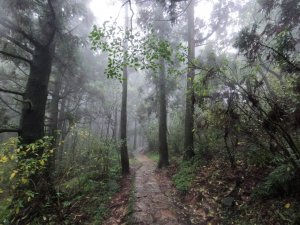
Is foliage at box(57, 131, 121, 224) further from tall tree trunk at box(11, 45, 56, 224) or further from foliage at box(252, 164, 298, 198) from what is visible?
foliage at box(252, 164, 298, 198)

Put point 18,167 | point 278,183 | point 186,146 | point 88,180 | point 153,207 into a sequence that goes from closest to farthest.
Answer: point 278,183
point 18,167
point 153,207
point 88,180
point 186,146

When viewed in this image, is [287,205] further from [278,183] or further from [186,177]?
[186,177]

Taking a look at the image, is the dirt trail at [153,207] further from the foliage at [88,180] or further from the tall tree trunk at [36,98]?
the tall tree trunk at [36,98]

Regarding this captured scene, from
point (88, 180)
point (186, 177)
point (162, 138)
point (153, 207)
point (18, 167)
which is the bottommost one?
point (153, 207)

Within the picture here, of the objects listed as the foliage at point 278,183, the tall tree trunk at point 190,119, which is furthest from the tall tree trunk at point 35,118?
the tall tree trunk at point 190,119

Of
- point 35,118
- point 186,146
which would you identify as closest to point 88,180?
point 35,118

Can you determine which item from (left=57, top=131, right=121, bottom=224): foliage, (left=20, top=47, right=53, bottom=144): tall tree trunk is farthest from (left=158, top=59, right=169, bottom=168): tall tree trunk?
(left=20, top=47, right=53, bottom=144): tall tree trunk

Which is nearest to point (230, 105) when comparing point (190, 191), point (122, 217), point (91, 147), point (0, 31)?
point (190, 191)

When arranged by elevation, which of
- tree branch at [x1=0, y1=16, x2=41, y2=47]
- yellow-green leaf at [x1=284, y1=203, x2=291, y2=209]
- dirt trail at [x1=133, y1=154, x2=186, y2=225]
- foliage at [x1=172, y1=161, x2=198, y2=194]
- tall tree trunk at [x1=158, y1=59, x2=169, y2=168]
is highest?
tree branch at [x1=0, y1=16, x2=41, y2=47]

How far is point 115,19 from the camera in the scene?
4547mm

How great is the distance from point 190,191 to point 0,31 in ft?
24.0

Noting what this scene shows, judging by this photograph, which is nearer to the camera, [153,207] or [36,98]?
[153,207]

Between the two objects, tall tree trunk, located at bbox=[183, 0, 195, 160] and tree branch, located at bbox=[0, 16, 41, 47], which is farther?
tall tree trunk, located at bbox=[183, 0, 195, 160]

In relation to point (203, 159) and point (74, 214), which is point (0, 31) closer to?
point (74, 214)
